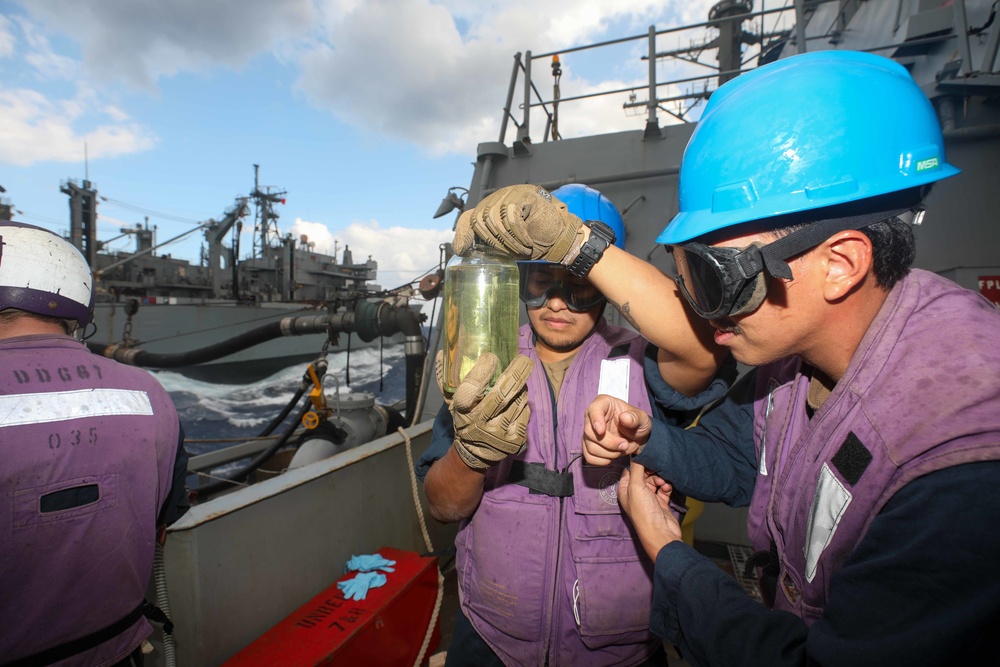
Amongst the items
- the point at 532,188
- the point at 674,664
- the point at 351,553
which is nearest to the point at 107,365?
the point at 532,188

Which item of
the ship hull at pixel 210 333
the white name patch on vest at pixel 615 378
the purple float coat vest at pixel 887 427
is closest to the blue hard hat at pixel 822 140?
the purple float coat vest at pixel 887 427

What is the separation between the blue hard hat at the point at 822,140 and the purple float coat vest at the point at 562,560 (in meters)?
0.86

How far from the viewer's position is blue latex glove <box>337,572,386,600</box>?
2910 millimetres

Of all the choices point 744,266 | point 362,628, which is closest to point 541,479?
point 744,266

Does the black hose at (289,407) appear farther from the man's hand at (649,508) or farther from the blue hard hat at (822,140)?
the blue hard hat at (822,140)

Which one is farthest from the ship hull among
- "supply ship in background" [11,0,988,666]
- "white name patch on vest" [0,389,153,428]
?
"white name patch on vest" [0,389,153,428]

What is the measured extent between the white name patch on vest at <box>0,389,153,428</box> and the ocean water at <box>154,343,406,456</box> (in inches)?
427

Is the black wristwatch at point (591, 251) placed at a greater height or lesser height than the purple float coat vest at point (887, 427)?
greater

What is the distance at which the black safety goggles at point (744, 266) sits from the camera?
102 centimetres

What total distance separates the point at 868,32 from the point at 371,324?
7.28 metres

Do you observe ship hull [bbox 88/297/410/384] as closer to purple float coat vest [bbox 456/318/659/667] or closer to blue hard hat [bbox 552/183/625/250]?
blue hard hat [bbox 552/183/625/250]

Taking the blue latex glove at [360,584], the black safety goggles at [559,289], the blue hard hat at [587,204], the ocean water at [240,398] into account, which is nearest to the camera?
the black safety goggles at [559,289]

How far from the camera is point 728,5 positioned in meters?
12.0

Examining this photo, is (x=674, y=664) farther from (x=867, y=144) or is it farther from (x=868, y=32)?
(x=868, y=32)
